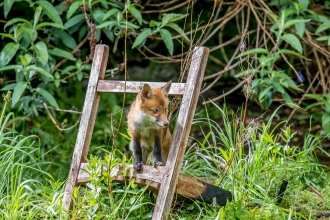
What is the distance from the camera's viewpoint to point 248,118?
7.97 m

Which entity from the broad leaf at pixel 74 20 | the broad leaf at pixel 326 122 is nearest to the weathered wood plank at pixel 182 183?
the broad leaf at pixel 326 122

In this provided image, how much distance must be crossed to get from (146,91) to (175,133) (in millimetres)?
387

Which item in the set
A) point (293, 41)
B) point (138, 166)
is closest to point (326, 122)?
point (293, 41)

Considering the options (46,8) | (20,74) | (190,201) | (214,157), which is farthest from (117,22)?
(190,201)

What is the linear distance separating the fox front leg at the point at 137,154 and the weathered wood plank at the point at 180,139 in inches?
11.4

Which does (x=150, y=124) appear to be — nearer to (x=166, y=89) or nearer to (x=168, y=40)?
(x=166, y=89)

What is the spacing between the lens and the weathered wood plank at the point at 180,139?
4.31 metres

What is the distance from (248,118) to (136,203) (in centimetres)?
358

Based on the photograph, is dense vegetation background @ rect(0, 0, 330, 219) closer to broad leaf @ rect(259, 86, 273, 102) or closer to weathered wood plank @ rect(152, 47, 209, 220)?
broad leaf @ rect(259, 86, 273, 102)

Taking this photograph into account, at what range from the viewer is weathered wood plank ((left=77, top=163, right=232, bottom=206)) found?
4.49 meters

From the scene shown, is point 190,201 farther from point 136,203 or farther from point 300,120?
point 300,120

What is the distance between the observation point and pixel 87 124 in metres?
5.01

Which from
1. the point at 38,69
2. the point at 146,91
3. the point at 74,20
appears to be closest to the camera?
the point at 146,91

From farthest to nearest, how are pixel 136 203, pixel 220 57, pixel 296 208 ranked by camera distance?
1. pixel 220 57
2. pixel 296 208
3. pixel 136 203
